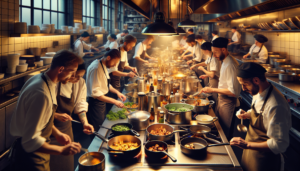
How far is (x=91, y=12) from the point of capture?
9914 mm

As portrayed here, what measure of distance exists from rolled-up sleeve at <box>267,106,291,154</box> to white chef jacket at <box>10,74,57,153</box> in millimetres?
1566

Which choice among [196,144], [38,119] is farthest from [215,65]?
[38,119]

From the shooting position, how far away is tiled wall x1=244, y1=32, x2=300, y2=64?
5053mm

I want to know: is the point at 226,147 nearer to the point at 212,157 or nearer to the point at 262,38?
the point at 212,157

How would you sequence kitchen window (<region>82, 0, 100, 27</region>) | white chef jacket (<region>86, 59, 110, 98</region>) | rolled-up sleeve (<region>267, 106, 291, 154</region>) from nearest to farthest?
rolled-up sleeve (<region>267, 106, 291, 154</region>), white chef jacket (<region>86, 59, 110, 98</region>), kitchen window (<region>82, 0, 100, 27</region>)

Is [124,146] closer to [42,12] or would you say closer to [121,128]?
[121,128]

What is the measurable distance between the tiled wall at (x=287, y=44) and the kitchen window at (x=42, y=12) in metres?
6.03

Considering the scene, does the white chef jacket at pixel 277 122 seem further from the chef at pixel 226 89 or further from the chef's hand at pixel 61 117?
the chef's hand at pixel 61 117

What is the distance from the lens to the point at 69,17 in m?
7.68

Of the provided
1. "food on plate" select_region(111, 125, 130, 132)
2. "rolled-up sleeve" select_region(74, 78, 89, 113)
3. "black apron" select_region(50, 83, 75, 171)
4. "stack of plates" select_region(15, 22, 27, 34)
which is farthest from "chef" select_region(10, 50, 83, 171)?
"stack of plates" select_region(15, 22, 27, 34)

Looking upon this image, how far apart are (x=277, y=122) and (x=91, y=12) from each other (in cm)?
958

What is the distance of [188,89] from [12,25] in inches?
133

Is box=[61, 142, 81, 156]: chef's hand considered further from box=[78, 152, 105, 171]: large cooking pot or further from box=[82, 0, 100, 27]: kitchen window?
box=[82, 0, 100, 27]: kitchen window

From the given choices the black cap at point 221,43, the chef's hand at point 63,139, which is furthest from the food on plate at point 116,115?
the black cap at point 221,43
